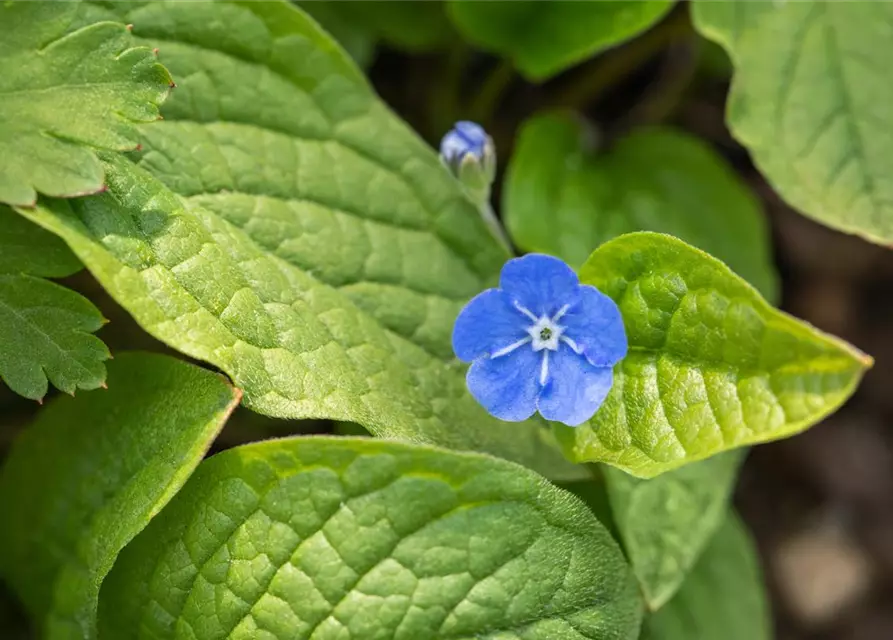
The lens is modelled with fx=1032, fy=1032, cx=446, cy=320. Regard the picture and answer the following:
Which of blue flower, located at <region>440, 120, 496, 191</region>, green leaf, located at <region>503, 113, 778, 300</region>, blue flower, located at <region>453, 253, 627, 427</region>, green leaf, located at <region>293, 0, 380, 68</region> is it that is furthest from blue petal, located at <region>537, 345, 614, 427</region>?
green leaf, located at <region>293, 0, 380, 68</region>

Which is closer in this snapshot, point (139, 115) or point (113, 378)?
point (139, 115)

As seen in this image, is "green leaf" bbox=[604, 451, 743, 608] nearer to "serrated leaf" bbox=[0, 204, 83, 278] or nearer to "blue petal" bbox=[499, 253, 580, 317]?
"blue petal" bbox=[499, 253, 580, 317]

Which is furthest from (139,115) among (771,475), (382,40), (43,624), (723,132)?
(771,475)

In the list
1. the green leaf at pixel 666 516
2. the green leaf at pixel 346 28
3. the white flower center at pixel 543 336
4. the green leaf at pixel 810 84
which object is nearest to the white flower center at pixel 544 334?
the white flower center at pixel 543 336

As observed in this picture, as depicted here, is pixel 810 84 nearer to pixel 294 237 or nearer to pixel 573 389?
pixel 573 389

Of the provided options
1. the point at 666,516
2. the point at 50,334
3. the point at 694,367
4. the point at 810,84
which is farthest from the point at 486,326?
the point at 810,84

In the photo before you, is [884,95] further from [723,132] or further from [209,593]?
[209,593]

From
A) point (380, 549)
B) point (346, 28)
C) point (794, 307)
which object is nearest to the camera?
point (380, 549)
